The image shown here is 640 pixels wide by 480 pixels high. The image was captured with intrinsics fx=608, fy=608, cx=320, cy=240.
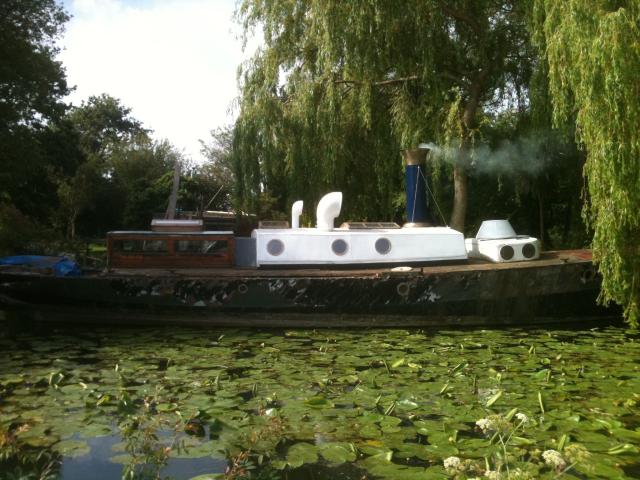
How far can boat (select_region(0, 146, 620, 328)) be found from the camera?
10656 mm

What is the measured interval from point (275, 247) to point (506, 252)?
4.30m

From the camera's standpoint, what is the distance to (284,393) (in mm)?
6277

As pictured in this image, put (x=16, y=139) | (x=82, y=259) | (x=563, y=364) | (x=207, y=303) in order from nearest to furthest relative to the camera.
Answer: (x=563, y=364), (x=207, y=303), (x=82, y=259), (x=16, y=139)

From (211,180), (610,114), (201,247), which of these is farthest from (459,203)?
(211,180)

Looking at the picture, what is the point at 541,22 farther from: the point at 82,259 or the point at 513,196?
the point at 82,259

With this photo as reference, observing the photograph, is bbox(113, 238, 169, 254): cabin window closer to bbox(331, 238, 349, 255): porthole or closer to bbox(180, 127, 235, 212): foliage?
bbox(331, 238, 349, 255): porthole

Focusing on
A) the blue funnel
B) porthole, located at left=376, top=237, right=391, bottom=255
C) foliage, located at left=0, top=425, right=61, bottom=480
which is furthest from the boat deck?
foliage, located at left=0, top=425, right=61, bottom=480

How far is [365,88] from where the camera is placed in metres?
13.6

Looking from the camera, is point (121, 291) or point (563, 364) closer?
point (563, 364)

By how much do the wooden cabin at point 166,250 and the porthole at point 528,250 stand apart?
Answer: 555 cm

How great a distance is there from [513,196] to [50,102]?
1753 cm

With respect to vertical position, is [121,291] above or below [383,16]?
below

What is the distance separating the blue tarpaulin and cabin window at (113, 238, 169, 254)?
1.26 m

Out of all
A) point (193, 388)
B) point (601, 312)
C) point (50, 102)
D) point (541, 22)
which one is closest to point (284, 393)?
point (193, 388)
